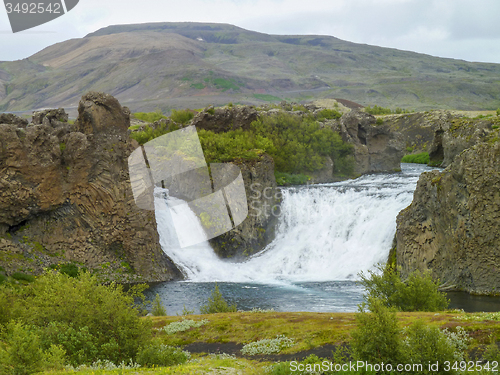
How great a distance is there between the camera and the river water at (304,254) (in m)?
24.4

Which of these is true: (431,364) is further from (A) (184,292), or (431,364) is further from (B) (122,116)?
(B) (122,116)

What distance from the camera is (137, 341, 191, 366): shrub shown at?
10.7 metres

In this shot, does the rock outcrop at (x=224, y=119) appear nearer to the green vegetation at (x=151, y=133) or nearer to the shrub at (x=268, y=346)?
the green vegetation at (x=151, y=133)

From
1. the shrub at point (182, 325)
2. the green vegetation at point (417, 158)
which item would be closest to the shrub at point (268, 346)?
the shrub at point (182, 325)

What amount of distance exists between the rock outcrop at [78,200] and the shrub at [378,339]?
71.6ft

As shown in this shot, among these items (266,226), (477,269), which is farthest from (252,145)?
(477,269)

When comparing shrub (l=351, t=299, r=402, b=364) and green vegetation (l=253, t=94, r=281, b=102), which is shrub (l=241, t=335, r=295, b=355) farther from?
green vegetation (l=253, t=94, r=281, b=102)

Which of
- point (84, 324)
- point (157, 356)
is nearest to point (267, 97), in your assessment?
point (84, 324)

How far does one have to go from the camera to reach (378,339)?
8.48 meters

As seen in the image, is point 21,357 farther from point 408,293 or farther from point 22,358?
point 408,293

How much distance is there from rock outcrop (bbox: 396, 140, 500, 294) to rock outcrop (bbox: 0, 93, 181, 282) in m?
16.1

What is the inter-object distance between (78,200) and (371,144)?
34.5 meters

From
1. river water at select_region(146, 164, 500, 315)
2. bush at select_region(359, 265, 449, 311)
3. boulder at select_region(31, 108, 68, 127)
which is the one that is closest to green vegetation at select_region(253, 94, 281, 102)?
river water at select_region(146, 164, 500, 315)

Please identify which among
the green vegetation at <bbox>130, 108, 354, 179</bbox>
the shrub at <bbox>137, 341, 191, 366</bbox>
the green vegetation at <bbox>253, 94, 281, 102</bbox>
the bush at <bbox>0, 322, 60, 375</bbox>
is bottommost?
the shrub at <bbox>137, 341, 191, 366</bbox>
